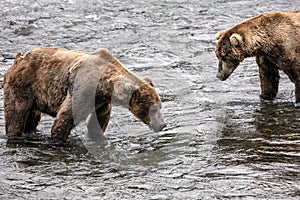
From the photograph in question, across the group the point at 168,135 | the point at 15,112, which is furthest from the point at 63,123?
the point at 168,135

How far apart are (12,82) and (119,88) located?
5.14ft

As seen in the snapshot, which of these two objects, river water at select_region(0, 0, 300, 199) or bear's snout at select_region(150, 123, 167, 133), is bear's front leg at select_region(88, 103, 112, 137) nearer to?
river water at select_region(0, 0, 300, 199)

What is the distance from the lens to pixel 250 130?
9.45 metres

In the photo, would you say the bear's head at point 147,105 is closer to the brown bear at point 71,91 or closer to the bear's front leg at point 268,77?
the brown bear at point 71,91

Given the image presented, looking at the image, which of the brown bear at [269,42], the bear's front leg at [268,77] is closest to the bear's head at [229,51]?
the brown bear at [269,42]

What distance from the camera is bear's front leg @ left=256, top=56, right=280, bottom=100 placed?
11.3 metres

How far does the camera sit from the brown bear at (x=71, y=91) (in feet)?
28.8

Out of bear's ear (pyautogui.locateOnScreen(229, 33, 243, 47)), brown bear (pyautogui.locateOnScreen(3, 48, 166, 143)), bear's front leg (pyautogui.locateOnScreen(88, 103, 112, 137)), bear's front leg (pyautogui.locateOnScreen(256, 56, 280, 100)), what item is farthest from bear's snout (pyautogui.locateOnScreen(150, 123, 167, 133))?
bear's front leg (pyautogui.locateOnScreen(256, 56, 280, 100))

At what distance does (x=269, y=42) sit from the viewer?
10.8m

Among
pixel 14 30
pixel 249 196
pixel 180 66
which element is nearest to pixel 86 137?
pixel 249 196

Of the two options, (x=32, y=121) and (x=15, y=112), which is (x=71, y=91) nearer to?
(x=15, y=112)

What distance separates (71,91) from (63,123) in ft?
1.56

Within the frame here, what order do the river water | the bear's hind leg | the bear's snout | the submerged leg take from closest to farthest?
the river water, the bear's snout, the submerged leg, the bear's hind leg

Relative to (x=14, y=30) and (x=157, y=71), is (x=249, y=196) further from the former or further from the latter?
(x=14, y=30)
